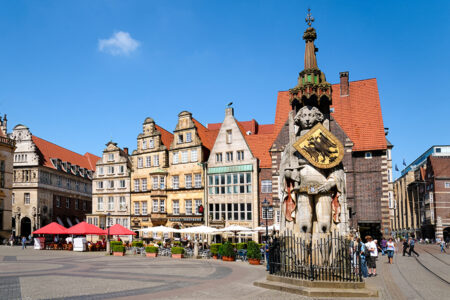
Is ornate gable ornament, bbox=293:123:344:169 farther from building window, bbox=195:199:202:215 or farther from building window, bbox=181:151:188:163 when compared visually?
building window, bbox=181:151:188:163

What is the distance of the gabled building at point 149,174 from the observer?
43906 mm

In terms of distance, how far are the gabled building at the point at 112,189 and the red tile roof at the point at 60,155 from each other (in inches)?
412

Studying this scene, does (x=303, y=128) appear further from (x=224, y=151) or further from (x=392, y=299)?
(x=224, y=151)

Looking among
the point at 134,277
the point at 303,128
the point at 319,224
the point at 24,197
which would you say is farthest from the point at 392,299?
the point at 24,197

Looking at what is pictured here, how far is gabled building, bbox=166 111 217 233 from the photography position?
4178cm

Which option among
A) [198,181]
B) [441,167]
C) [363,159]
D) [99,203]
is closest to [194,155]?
[198,181]

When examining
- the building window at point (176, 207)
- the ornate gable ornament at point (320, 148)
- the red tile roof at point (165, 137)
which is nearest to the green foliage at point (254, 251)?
the ornate gable ornament at point (320, 148)

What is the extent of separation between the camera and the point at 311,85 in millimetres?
13398

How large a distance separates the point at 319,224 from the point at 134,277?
313 inches

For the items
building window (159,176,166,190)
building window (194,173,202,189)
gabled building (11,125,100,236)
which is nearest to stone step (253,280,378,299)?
building window (194,173,202,189)

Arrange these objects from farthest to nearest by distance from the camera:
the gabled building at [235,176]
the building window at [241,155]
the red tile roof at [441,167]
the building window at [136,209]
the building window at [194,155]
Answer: the red tile roof at [441,167] → the building window at [136,209] → the building window at [194,155] → the building window at [241,155] → the gabled building at [235,176]

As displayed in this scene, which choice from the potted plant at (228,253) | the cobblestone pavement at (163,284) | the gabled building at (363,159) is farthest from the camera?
the gabled building at (363,159)

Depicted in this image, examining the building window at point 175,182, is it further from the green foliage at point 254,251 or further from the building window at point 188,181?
the green foliage at point 254,251

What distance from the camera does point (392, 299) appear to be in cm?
1107
